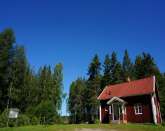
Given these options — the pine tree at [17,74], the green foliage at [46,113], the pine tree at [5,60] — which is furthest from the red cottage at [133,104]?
the pine tree at [5,60]

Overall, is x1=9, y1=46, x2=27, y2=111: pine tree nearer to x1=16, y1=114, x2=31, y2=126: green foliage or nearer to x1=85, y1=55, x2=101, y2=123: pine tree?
x1=16, y1=114, x2=31, y2=126: green foliage

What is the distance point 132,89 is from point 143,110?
4.21 m

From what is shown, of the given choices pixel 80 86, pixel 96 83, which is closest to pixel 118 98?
pixel 96 83

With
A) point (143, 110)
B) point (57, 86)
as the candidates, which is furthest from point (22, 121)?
point (57, 86)

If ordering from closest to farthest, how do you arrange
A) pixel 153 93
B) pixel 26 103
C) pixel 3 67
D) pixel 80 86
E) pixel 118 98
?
pixel 153 93, pixel 118 98, pixel 3 67, pixel 26 103, pixel 80 86

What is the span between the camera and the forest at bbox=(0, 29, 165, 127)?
143 ft

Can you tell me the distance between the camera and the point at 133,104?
3466 cm

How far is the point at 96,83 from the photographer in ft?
199

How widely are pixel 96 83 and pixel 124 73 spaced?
38.4ft

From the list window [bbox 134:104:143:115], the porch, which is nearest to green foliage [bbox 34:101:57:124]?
the porch

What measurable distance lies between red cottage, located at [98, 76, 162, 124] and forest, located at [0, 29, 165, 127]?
530 cm

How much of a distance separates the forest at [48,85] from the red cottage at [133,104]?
5298 millimetres

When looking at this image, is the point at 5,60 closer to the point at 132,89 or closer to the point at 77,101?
the point at 132,89

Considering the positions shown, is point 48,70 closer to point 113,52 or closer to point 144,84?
point 113,52
